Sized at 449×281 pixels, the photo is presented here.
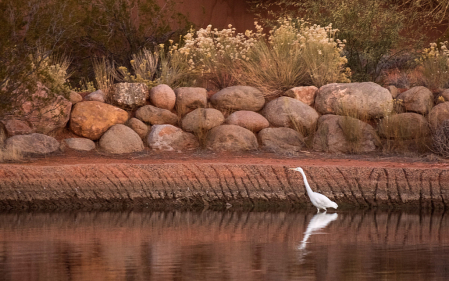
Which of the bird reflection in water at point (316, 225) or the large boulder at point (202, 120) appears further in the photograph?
the large boulder at point (202, 120)

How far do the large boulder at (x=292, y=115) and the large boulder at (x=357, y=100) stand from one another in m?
0.30

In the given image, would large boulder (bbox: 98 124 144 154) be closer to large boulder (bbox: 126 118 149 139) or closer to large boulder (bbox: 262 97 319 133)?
large boulder (bbox: 126 118 149 139)

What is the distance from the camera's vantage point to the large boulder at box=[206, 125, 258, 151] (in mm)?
11719

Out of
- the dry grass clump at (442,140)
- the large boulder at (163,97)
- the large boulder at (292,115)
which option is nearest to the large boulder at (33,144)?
the large boulder at (163,97)

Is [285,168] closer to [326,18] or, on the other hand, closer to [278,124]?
[278,124]

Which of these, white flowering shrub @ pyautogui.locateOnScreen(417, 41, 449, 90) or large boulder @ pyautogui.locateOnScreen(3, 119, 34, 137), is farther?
white flowering shrub @ pyautogui.locateOnScreen(417, 41, 449, 90)

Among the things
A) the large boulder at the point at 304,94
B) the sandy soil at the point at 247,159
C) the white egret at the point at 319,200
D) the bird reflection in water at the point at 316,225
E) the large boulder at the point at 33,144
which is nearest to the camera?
the bird reflection in water at the point at 316,225

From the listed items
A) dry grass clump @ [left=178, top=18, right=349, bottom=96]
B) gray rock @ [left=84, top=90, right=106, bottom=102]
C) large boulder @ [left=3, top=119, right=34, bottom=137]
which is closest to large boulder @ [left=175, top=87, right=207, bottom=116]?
dry grass clump @ [left=178, top=18, right=349, bottom=96]

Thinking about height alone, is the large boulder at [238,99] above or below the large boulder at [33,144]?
above

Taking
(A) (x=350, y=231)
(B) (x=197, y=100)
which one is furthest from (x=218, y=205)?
(B) (x=197, y=100)

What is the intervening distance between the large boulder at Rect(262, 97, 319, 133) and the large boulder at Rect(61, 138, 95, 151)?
2992mm

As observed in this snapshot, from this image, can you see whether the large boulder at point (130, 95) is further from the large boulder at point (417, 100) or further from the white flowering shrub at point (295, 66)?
the large boulder at point (417, 100)

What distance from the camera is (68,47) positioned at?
15766 mm

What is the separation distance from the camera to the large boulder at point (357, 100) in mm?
12078
